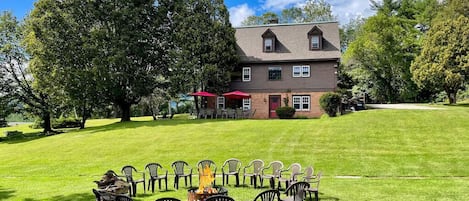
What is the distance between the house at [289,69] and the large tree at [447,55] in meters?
8.72

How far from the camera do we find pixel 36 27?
99.4ft

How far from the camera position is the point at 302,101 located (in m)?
31.6

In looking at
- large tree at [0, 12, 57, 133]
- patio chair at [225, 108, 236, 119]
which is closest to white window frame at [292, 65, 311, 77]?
patio chair at [225, 108, 236, 119]

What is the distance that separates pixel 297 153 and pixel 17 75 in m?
29.7

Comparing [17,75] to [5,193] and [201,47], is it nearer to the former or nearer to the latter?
[201,47]

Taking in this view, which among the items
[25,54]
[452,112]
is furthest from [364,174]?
[25,54]

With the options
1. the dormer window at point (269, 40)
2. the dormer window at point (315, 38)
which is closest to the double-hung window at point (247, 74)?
the dormer window at point (269, 40)

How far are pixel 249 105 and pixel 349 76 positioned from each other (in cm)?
2018

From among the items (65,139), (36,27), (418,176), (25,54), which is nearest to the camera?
(418,176)

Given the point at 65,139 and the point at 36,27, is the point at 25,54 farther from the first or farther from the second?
the point at 65,139

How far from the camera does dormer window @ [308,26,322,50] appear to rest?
3225 centimetres

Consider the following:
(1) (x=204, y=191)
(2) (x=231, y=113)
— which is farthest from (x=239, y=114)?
(1) (x=204, y=191)

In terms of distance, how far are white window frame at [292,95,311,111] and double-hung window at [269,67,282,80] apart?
7.55 feet

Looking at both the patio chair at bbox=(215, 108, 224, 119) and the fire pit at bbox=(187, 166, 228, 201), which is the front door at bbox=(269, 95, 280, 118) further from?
the fire pit at bbox=(187, 166, 228, 201)
